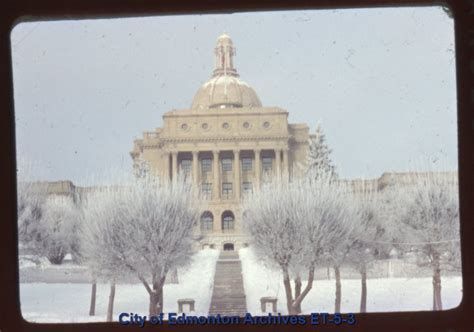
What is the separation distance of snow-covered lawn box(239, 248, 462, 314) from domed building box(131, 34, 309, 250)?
111 centimetres

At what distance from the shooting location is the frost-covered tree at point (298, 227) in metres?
10.2

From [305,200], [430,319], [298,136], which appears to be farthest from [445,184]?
[430,319]

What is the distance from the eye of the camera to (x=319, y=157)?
1347 cm

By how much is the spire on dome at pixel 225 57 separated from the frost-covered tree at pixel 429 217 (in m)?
3.26

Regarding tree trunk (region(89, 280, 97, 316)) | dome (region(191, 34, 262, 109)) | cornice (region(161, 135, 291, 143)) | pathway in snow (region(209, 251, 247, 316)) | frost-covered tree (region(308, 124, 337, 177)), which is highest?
dome (region(191, 34, 262, 109))

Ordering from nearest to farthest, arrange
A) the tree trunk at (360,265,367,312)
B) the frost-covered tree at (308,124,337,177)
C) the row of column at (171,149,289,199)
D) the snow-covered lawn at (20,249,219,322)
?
the snow-covered lawn at (20,249,219,322)
the tree trunk at (360,265,367,312)
the frost-covered tree at (308,124,337,177)
the row of column at (171,149,289,199)

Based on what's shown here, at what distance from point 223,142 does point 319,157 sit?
30.4ft

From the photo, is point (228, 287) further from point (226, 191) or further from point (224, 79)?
point (226, 191)

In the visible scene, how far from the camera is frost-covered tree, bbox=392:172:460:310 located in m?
9.52

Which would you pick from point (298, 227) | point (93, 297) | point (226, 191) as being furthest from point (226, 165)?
point (93, 297)

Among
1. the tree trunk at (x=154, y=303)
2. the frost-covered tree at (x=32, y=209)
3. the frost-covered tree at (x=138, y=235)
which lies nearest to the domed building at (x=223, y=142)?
the frost-covered tree at (x=138, y=235)

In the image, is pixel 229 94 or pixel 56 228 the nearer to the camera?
pixel 56 228

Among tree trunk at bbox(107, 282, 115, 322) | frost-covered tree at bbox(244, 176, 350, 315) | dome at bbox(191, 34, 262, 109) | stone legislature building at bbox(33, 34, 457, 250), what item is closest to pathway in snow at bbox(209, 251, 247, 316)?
stone legislature building at bbox(33, 34, 457, 250)

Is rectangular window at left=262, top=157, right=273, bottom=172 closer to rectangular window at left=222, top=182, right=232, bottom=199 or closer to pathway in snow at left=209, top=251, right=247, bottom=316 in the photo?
rectangular window at left=222, top=182, right=232, bottom=199
